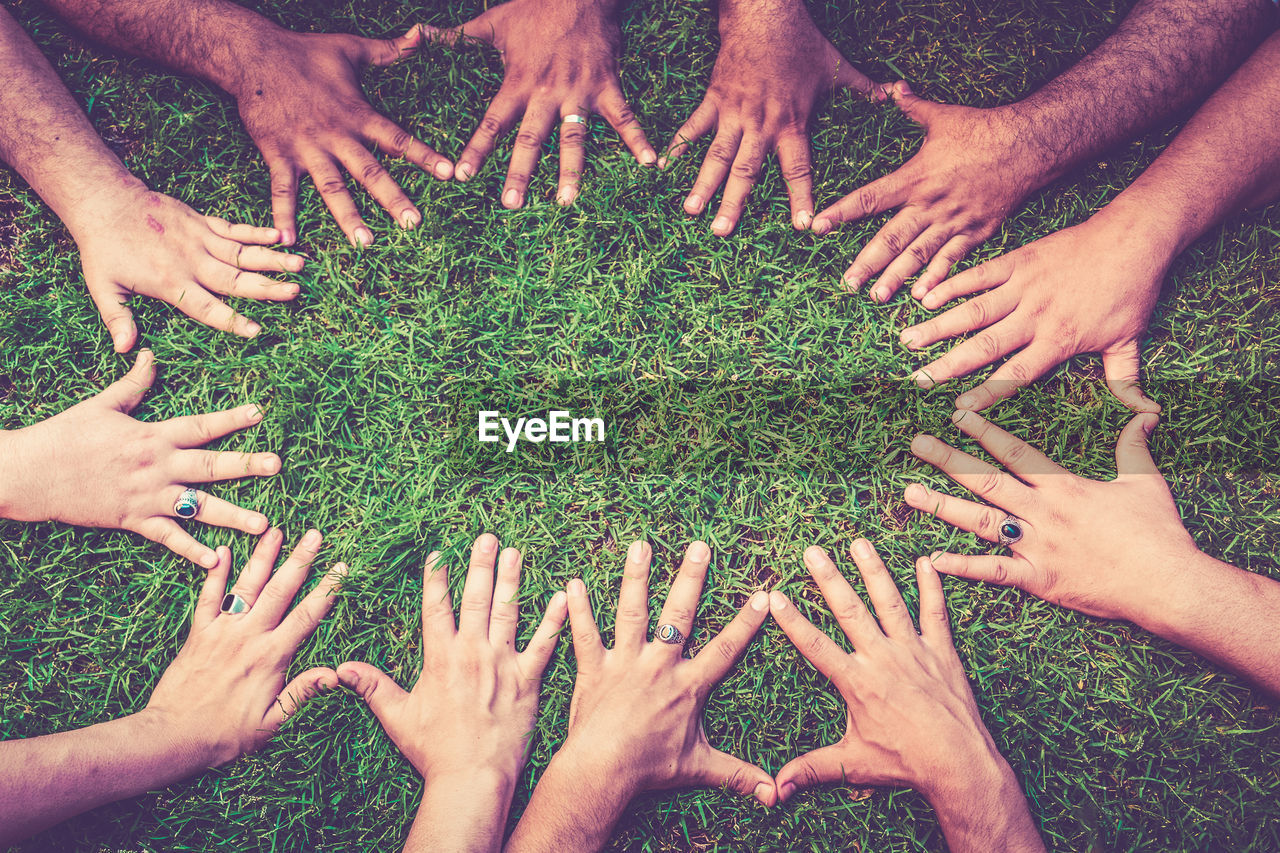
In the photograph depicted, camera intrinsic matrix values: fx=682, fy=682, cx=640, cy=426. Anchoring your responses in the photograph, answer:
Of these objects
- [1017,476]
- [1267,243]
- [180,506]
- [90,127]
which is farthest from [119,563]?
[1267,243]

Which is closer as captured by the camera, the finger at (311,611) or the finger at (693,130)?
the finger at (311,611)

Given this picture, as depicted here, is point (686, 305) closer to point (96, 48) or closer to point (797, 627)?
point (797, 627)

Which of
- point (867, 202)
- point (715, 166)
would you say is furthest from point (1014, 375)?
point (715, 166)

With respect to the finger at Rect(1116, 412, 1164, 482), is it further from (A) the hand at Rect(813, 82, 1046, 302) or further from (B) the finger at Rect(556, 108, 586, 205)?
(B) the finger at Rect(556, 108, 586, 205)

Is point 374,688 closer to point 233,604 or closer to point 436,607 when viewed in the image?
point 436,607

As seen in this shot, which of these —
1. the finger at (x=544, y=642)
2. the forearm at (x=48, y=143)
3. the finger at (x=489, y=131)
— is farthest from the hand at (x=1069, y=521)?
the forearm at (x=48, y=143)
